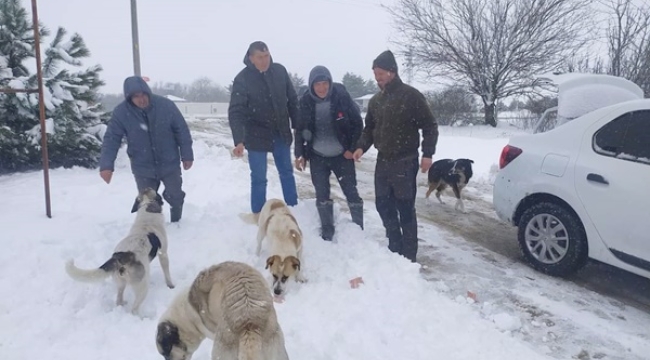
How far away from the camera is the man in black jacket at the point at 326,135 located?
17.9 feet

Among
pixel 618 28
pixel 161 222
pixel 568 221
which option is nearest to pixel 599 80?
pixel 568 221

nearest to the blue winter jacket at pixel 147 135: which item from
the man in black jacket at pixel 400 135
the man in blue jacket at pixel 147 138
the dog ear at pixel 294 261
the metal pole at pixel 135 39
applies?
the man in blue jacket at pixel 147 138

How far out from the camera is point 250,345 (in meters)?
2.37

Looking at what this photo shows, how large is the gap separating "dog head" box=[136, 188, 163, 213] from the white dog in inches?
7.1

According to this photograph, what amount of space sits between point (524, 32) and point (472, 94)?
4277mm

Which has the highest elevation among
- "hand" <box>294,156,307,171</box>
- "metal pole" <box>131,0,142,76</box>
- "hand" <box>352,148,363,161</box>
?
"metal pole" <box>131,0,142,76</box>

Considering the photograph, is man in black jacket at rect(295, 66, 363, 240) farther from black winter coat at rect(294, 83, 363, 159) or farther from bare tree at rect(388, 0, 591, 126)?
bare tree at rect(388, 0, 591, 126)

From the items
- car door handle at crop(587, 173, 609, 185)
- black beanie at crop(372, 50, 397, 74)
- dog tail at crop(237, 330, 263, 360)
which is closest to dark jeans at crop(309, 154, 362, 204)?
black beanie at crop(372, 50, 397, 74)

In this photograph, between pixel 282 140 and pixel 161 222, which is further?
pixel 282 140

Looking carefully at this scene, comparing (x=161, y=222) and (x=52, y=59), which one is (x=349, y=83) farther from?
(x=161, y=222)

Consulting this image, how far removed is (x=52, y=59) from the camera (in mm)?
9750

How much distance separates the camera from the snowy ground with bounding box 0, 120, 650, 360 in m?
3.54

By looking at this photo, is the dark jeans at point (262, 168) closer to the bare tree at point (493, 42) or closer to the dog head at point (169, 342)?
the dog head at point (169, 342)

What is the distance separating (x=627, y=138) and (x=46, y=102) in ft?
32.5
